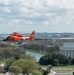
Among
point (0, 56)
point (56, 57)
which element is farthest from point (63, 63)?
point (0, 56)

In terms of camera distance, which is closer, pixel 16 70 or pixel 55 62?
pixel 16 70

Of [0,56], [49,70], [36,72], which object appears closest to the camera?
[36,72]

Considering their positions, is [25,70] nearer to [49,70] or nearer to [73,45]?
[49,70]

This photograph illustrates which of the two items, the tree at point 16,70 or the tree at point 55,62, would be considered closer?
the tree at point 16,70

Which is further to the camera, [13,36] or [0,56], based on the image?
[0,56]

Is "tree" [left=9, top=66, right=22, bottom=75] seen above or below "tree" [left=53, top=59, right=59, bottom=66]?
above

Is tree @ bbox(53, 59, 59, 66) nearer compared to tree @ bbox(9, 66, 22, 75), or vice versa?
tree @ bbox(9, 66, 22, 75)

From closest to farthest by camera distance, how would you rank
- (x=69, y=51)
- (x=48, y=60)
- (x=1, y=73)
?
1. (x=1, y=73)
2. (x=48, y=60)
3. (x=69, y=51)

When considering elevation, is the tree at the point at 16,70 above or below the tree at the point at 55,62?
above

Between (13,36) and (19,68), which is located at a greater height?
(13,36)

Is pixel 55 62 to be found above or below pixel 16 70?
below
